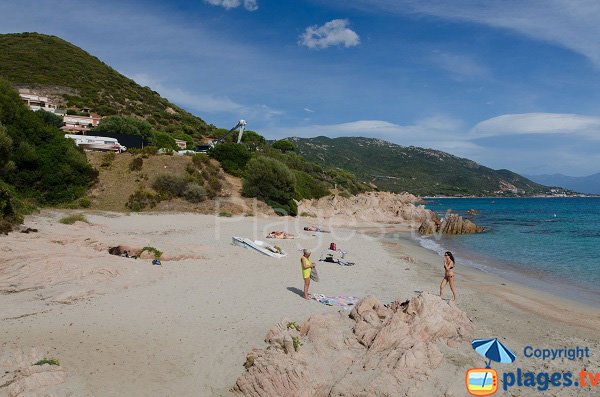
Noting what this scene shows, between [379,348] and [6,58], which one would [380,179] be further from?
[379,348]

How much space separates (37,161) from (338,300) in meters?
28.7

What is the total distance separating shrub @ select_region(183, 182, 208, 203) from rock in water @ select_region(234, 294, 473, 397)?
26697 millimetres

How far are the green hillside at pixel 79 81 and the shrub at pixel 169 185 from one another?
39675mm

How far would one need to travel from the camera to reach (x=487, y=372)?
21.3 feet

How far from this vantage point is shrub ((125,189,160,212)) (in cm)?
3016

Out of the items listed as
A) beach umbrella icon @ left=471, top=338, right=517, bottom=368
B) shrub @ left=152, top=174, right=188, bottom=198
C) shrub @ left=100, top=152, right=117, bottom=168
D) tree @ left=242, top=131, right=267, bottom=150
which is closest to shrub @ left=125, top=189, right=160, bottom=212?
shrub @ left=152, top=174, right=188, bottom=198

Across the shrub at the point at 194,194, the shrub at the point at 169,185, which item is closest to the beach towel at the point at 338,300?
the shrub at the point at 194,194

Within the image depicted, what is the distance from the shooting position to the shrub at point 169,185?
3300 cm

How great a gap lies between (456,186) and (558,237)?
144663 mm

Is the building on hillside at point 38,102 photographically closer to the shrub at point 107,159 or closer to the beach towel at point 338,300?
the shrub at point 107,159

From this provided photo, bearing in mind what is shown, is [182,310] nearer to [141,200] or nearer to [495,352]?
[495,352]

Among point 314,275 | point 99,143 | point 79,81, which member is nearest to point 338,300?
point 314,275

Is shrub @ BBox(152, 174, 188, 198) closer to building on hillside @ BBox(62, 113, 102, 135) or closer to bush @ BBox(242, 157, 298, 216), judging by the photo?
bush @ BBox(242, 157, 298, 216)

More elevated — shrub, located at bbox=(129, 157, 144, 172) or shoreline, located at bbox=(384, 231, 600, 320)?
shrub, located at bbox=(129, 157, 144, 172)
